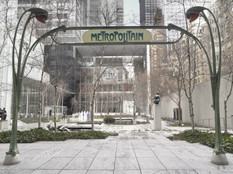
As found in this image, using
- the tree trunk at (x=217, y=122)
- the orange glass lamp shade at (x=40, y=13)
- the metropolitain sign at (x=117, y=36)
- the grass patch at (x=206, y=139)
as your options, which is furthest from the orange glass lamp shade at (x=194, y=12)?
the grass patch at (x=206, y=139)

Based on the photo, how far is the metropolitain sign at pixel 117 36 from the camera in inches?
234

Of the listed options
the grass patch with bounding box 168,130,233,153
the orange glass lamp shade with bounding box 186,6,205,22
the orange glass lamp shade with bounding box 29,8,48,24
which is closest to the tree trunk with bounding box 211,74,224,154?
the orange glass lamp shade with bounding box 186,6,205,22

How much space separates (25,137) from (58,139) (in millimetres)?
1780

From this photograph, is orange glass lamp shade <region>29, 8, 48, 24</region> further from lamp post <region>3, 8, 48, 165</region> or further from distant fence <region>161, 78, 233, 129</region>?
distant fence <region>161, 78, 233, 129</region>

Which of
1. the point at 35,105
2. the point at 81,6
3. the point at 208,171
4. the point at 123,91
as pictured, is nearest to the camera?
the point at 208,171

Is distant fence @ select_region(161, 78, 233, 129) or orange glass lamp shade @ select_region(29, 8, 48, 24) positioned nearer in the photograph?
orange glass lamp shade @ select_region(29, 8, 48, 24)

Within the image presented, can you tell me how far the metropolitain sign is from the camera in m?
5.94

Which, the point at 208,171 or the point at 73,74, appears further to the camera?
the point at 73,74

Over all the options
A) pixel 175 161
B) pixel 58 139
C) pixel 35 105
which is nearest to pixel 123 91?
pixel 35 105

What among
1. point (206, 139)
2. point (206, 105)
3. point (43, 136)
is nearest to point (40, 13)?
point (43, 136)

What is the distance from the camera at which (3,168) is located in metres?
5.35

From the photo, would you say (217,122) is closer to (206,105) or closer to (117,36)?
(117,36)

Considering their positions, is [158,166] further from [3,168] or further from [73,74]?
[73,74]

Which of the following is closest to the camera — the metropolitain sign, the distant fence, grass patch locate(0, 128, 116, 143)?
the metropolitain sign
